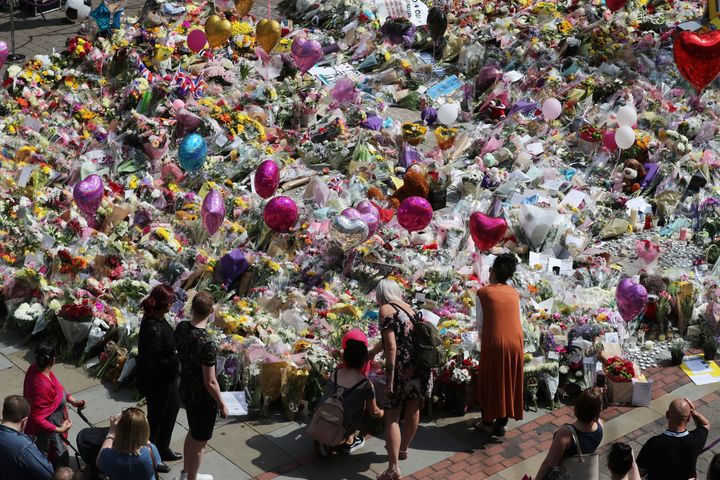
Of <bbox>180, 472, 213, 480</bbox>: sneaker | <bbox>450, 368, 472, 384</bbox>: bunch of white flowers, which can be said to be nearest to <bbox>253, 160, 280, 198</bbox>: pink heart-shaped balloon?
<bbox>450, 368, 472, 384</bbox>: bunch of white flowers

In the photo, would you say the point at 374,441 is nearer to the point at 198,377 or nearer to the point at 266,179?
the point at 198,377

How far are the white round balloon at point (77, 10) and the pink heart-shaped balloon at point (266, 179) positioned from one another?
7144 millimetres

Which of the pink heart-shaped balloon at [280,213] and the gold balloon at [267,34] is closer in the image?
the pink heart-shaped balloon at [280,213]

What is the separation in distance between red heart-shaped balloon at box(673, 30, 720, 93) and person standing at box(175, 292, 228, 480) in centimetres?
799

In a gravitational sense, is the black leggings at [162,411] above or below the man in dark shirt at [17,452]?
below

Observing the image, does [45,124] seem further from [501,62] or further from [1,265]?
[501,62]

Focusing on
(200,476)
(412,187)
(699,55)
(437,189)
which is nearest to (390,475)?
(200,476)

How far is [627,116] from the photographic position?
13.1 metres

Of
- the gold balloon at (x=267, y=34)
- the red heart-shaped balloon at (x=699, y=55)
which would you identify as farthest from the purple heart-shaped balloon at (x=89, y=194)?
the red heart-shaped balloon at (x=699, y=55)

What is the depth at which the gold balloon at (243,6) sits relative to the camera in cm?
1581

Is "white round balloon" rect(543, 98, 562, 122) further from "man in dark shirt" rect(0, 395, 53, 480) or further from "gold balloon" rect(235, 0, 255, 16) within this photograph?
"man in dark shirt" rect(0, 395, 53, 480)

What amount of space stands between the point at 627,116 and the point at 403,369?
21.4 feet

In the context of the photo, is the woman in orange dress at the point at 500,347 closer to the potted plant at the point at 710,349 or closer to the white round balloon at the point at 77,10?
the potted plant at the point at 710,349

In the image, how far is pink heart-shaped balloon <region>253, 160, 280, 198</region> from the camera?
10995 mm
